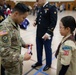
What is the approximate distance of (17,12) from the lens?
1520mm

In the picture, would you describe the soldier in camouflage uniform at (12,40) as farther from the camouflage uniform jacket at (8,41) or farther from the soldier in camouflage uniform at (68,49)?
the soldier in camouflage uniform at (68,49)

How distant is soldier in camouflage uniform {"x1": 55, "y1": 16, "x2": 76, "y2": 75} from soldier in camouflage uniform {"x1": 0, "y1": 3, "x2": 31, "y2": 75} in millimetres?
393

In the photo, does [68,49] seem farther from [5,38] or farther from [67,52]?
[5,38]

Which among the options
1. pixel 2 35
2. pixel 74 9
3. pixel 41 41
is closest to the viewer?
pixel 2 35

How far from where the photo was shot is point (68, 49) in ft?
4.80

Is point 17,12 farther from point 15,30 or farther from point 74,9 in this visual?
point 74,9

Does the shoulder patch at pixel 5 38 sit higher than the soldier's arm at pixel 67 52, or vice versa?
the shoulder patch at pixel 5 38

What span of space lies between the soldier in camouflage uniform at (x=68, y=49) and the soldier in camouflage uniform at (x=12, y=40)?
39 cm

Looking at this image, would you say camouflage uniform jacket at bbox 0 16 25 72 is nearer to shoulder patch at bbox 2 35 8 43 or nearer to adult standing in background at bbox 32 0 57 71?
shoulder patch at bbox 2 35 8 43

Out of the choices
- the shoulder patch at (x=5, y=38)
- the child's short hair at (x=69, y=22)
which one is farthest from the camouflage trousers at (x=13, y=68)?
the child's short hair at (x=69, y=22)

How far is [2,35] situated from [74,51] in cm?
81

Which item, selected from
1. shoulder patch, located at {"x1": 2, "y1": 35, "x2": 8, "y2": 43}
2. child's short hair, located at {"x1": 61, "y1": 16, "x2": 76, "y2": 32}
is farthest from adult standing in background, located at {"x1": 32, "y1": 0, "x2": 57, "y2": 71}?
shoulder patch, located at {"x1": 2, "y1": 35, "x2": 8, "y2": 43}

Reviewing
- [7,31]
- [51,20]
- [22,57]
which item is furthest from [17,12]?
[51,20]

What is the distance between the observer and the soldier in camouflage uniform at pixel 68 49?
1.47m
